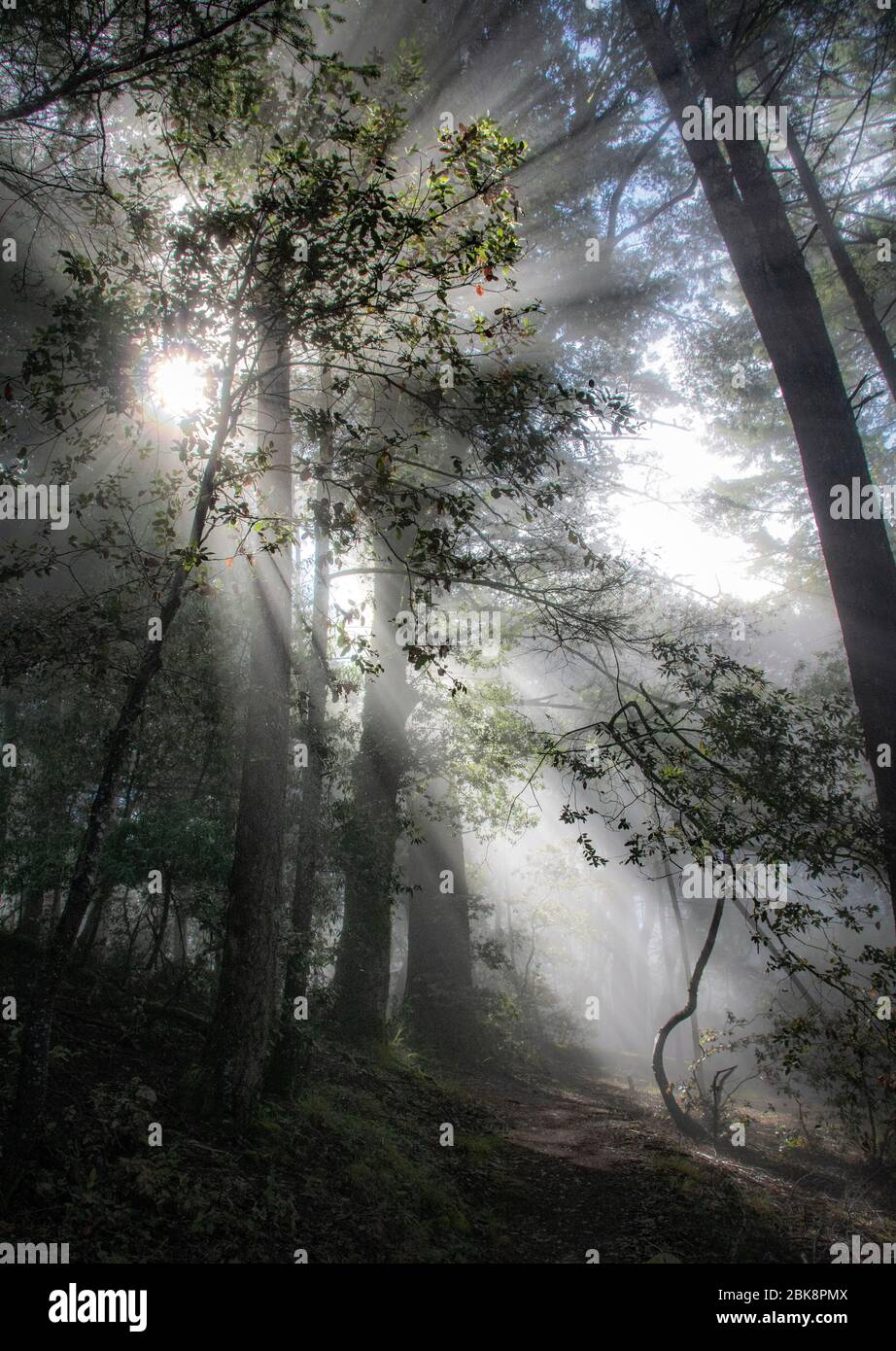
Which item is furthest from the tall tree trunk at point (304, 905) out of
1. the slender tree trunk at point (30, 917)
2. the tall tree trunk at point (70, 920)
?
the slender tree trunk at point (30, 917)

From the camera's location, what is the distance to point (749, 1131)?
1638 cm

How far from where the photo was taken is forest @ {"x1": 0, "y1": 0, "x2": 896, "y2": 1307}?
16.7 feet

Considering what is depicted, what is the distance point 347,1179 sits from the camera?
6.89 metres

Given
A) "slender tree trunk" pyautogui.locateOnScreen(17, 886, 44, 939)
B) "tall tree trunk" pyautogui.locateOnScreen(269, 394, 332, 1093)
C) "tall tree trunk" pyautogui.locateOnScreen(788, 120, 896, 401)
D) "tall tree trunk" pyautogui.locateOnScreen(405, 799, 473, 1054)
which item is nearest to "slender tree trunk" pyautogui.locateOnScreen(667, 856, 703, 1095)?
"tall tree trunk" pyautogui.locateOnScreen(405, 799, 473, 1054)

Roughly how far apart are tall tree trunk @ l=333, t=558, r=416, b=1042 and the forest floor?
127 cm

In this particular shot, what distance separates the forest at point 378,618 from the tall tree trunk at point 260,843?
5 cm

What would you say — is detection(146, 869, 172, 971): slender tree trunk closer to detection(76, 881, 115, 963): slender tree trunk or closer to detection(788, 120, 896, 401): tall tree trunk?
detection(76, 881, 115, 963): slender tree trunk

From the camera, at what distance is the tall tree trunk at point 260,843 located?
6.90 meters

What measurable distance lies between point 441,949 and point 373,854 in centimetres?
640

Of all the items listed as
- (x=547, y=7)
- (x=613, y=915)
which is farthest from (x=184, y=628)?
(x=613, y=915)

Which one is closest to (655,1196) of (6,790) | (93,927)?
(93,927)

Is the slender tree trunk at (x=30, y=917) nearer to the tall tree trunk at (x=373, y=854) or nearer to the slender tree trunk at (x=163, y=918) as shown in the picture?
A: the slender tree trunk at (x=163, y=918)

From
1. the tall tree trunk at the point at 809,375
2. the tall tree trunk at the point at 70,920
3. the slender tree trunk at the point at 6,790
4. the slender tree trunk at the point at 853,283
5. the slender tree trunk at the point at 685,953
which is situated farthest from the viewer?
the slender tree trunk at the point at 685,953

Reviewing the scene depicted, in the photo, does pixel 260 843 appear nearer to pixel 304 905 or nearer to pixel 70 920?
pixel 304 905
